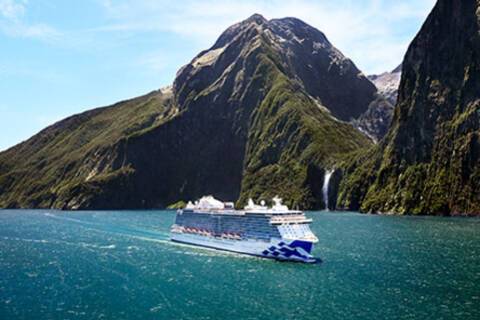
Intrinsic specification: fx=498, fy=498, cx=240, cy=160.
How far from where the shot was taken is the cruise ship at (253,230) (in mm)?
82750

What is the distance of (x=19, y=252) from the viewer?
101812mm

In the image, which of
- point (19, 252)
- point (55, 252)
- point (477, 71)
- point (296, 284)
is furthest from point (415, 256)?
point (477, 71)

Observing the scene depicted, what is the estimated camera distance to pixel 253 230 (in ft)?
296

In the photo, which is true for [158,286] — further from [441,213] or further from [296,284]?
[441,213]

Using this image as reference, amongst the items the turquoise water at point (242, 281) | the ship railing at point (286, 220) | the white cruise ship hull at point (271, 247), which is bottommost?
the turquoise water at point (242, 281)

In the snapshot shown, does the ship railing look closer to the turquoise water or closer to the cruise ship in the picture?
the cruise ship

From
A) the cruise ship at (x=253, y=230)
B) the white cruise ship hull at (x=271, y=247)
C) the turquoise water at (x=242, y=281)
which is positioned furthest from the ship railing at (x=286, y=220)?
the turquoise water at (x=242, y=281)

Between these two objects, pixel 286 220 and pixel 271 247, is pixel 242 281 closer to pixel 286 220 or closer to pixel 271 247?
pixel 271 247

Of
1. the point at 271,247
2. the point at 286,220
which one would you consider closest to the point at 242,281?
the point at 271,247

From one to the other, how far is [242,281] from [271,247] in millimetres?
17058

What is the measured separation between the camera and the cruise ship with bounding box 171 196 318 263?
82.8 metres

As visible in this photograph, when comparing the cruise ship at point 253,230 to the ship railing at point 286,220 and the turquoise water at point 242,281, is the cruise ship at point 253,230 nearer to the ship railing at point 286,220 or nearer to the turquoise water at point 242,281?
the ship railing at point 286,220

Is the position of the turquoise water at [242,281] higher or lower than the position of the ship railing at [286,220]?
lower

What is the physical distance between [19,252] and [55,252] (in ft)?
25.5
